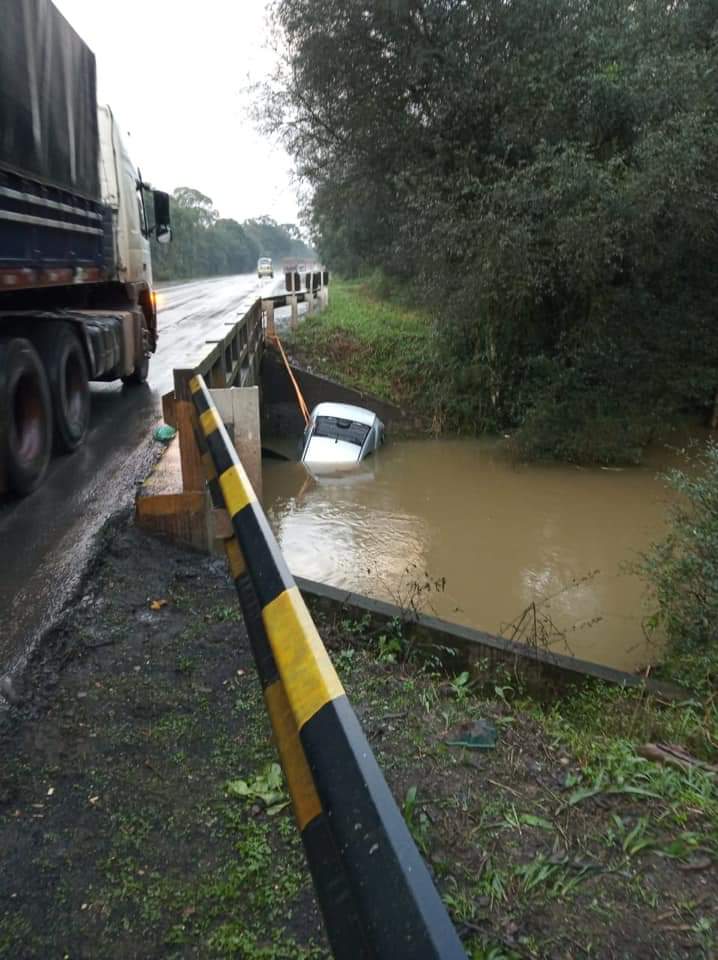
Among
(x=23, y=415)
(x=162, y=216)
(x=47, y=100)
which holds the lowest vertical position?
(x=23, y=415)

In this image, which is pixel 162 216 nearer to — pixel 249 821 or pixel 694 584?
pixel 694 584

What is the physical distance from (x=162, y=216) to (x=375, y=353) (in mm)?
7300

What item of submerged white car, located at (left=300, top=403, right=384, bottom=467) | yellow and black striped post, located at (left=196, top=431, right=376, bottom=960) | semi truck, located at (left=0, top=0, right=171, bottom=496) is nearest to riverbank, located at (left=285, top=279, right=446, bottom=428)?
submerged white car, located at (left=300, top=403, right=384, bottom=467)

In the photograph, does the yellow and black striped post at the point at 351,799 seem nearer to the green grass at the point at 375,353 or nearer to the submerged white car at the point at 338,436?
the submerged white car at the point at 338,436

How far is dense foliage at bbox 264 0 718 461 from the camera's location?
450 inches

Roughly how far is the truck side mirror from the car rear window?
4.52 metres

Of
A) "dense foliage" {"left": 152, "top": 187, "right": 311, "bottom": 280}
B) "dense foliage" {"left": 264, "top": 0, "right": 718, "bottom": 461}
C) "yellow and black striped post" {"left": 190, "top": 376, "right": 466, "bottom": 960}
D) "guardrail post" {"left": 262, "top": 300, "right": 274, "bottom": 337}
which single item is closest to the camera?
"yellow and black striped post" {"left": 190, "top": 376, "right": 466, "bottom": 960}

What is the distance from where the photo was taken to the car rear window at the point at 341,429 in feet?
46.1

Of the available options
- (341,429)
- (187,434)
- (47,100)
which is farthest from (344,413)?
(187,434)

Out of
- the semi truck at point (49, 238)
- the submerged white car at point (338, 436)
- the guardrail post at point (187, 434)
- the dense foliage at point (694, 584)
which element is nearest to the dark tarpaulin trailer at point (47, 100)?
the semi truck at point (49, 238)

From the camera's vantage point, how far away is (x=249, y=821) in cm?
232

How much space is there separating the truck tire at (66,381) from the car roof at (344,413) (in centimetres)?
715

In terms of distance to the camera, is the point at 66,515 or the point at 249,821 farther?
the point at 66,515

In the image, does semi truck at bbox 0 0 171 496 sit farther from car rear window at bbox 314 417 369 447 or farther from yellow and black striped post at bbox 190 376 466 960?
car rear window at bbox 314 417 369 447
